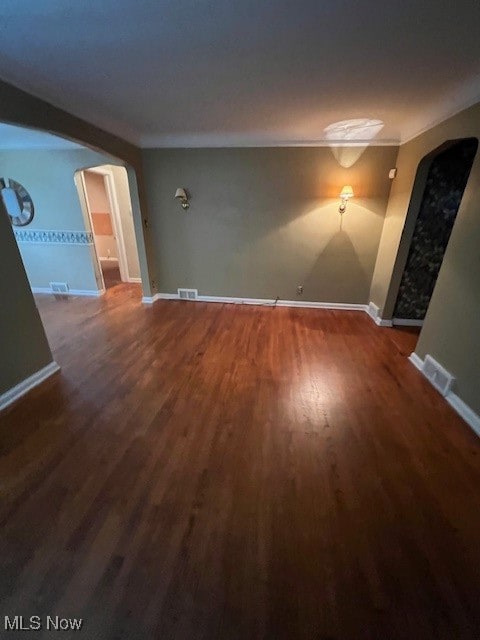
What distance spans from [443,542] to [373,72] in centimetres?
290

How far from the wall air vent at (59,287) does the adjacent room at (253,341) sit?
58 centimetres

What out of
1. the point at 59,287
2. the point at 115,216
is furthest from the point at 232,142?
the point at 59,287

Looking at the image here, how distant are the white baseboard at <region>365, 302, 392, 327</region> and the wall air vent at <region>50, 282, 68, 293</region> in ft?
17.3

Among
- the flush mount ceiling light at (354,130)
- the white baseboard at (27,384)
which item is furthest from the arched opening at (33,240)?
the flush mount ceiling light at (354,130)

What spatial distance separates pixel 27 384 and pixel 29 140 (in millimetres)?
3756

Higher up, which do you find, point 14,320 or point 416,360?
point 14,320

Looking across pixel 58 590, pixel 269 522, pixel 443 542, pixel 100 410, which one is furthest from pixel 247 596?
pixel 100 410

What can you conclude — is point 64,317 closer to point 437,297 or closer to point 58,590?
point 58,590

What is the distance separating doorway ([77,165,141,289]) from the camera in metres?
4.74

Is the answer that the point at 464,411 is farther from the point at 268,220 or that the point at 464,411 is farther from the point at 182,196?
the point at 182,196

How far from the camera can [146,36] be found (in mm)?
1447

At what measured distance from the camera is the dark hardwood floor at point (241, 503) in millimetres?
971

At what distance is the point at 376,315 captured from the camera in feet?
12.0

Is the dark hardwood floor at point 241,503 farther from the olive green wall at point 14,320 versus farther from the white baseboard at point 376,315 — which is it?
the white baseboard at point 376,315
